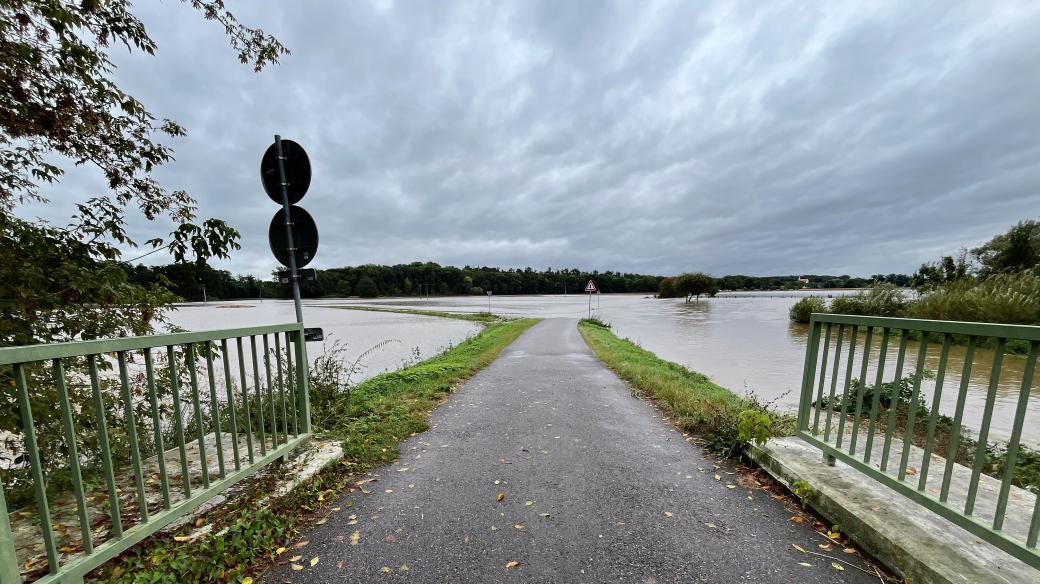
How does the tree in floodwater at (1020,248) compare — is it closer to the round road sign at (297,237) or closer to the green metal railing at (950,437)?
the green metal railing at (950,437)

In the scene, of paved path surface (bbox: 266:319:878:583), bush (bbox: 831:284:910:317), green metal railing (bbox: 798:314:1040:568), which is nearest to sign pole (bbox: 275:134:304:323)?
paved path surface (bbox: 266:319:878:583)

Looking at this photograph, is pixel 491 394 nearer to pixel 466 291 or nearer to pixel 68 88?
pixel 68 88

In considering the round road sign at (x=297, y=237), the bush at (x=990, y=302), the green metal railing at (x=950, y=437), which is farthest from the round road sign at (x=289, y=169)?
the bush at (x=990, y=302)

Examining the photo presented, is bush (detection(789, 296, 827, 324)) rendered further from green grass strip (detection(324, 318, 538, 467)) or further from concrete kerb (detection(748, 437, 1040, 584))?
concrete kerb (detection(748, 437, 1040, 584))

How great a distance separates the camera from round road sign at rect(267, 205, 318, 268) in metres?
3.98

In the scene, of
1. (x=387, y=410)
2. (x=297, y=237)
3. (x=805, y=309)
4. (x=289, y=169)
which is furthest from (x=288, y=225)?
(x=805, y=309)

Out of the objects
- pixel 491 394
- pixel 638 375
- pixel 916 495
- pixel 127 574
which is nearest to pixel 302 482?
pixel 127 574

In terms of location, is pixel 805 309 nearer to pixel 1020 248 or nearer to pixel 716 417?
pixel 1020 248

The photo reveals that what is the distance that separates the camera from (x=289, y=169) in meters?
3.92

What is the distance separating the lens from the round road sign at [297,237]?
157 inches

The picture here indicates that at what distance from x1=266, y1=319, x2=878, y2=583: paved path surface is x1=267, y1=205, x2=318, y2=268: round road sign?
2251 mm

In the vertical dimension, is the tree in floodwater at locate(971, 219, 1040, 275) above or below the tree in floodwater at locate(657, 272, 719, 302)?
above

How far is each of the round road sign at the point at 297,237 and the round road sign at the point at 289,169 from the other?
9.0 inches

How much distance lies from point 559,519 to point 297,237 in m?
3.58
